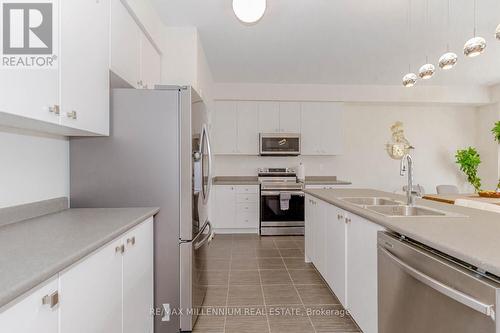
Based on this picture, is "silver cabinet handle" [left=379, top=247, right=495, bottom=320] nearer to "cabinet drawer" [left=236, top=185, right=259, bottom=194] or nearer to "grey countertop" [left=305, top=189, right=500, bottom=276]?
"grey countertop" [left=305, top=189, right=500, bottom=276]

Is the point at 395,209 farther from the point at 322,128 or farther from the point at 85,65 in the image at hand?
the point at 322,128

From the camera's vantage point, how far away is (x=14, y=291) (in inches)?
26.7

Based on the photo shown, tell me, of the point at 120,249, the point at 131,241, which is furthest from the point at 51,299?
the point at 131,241

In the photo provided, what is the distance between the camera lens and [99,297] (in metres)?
1.13

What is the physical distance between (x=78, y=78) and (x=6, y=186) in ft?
2.11

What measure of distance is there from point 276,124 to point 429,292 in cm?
418

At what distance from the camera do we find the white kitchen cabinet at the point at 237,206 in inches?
187

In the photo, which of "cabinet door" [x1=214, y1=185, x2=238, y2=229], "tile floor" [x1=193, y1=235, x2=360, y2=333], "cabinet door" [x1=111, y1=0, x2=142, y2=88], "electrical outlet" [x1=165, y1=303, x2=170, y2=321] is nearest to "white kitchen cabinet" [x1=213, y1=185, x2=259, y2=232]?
"cabinet door" [x1=214, y1=185, x2=238, y2=229]

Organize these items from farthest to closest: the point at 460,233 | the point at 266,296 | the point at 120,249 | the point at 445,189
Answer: the point at 445,189
the point at 266,296
the point at 120,249
the point at 460,233

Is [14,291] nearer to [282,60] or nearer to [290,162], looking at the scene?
[282,60]

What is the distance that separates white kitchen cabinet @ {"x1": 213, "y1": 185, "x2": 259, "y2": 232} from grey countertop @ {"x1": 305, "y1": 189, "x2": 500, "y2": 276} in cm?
305

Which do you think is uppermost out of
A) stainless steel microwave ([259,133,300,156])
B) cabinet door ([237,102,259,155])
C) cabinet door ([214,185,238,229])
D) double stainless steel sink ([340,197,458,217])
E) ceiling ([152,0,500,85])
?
ceiling ([152,0,500,85])

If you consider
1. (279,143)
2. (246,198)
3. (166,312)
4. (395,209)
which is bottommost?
(166,312)

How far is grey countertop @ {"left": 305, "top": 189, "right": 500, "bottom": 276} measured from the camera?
0.93 meters
